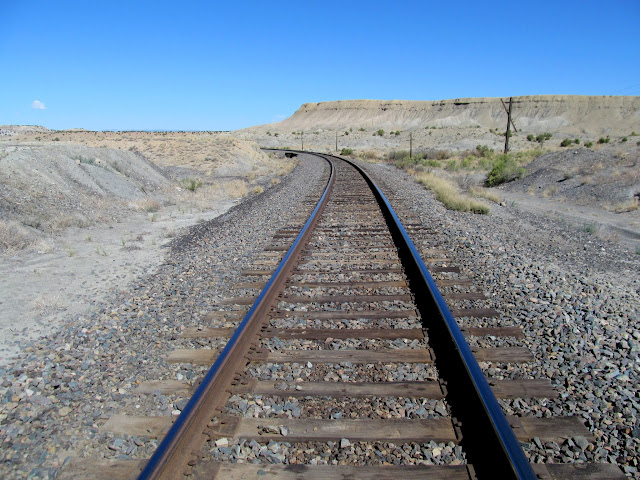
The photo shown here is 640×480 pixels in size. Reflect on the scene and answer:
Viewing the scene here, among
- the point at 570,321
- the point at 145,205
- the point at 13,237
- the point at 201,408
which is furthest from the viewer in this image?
the point at 145,205

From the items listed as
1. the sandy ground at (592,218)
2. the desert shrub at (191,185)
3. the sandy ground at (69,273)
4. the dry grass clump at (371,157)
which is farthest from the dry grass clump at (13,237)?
the dry grass clump at (371,157)

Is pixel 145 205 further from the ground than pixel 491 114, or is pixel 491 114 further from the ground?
pixel 491 114

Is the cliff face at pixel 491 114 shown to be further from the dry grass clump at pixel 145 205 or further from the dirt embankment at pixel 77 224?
the dry grass clump at pixel 145 205

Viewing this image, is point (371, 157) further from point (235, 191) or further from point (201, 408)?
point (201, 408)

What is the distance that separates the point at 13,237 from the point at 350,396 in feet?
26.3

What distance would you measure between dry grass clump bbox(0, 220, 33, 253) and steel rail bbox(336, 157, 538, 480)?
752 centimetres

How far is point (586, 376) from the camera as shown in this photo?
3.67 m

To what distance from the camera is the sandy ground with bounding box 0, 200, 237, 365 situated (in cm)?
526

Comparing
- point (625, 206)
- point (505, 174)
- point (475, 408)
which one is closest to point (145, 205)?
point (475, 408)

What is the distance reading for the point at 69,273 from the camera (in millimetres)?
7285

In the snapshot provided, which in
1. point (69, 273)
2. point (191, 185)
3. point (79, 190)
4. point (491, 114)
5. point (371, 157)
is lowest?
point (69, 273)

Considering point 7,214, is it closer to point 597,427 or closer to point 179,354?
point 179,354

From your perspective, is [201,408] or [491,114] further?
[491,114]

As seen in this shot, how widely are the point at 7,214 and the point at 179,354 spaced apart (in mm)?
7872
